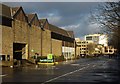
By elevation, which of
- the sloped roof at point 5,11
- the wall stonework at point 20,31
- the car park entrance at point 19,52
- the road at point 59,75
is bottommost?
the road at point 59,75

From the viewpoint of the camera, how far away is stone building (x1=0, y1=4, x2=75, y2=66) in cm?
6425

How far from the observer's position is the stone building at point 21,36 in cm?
6425

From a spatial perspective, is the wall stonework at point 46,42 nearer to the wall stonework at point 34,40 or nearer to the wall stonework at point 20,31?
the wall stonework at point 34,40

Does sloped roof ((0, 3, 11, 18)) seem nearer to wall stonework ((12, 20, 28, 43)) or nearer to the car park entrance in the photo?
wall stonework ((12, 20, 28, 43))

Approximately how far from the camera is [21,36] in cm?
7275

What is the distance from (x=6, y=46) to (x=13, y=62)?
16.4 ft

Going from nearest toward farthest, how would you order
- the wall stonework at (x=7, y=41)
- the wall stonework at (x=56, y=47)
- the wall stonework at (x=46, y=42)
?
the wall stonework at (x=7, y=41) < the wall stonework at (x=46, y=42) < the wall stonework at (x=56, y=47)

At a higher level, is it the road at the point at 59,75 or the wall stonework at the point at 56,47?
the wall stonework at the point at 56,47

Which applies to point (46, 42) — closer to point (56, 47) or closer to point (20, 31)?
point (56, 47)

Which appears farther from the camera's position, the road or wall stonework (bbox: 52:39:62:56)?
wall stonework (bbox: 52:39:62:56)

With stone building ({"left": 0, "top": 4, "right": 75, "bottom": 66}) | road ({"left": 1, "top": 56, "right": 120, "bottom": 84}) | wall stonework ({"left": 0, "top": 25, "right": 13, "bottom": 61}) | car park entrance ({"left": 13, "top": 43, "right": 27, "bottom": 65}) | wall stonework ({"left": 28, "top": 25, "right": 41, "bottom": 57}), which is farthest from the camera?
wall stonework ({"left": 28, "top": 25, "right": 41, "bottom": 57})

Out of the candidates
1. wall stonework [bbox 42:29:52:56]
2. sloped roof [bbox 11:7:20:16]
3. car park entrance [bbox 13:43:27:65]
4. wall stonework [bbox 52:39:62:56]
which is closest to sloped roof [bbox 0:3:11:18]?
sloped roof [bbox 11:7:20:16]

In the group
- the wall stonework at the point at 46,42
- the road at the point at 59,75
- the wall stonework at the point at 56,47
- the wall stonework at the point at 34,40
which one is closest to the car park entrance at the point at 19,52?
the wall stonework at the point at 34,40

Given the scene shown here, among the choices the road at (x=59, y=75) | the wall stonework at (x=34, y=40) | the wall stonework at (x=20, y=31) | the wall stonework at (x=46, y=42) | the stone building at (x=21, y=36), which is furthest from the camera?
the wall stonework at (x=46, y=42)
